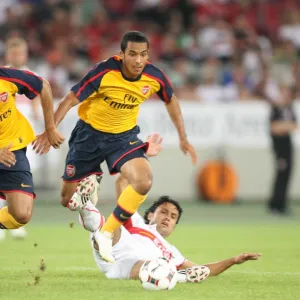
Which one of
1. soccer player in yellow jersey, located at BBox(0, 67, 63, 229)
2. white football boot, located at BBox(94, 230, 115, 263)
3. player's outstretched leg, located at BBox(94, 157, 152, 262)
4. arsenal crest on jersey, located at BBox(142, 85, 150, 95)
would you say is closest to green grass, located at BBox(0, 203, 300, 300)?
white football boot, located at BBox(94, 230, 115, 263)

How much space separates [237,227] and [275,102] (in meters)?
2.82

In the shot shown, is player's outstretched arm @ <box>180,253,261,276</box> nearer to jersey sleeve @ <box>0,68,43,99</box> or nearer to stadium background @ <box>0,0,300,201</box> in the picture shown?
jersey sleeve @ <box>0,68,43,99</box>

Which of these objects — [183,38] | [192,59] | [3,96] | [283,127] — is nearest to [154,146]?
[3,96]

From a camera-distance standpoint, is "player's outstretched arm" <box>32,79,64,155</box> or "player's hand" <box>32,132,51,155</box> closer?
"player's outstretched arm" <box>32,79,64,155</box>

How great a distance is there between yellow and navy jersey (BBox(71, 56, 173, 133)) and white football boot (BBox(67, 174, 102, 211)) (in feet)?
1.94

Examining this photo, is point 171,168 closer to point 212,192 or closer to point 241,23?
point 212,192

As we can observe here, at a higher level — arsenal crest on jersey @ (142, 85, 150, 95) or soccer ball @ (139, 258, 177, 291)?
arsenal crest on jersey @ (142, 85, 150, 95)

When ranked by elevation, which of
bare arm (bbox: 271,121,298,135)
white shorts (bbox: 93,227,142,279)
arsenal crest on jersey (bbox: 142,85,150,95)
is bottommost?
white shorts (bbox: 93,227,142,279)

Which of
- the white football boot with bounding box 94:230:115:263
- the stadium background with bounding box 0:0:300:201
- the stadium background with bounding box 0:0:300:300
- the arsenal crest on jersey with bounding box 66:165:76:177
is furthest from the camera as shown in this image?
the stadium background with bounding box 0:0:300:201

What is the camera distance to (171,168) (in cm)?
1891

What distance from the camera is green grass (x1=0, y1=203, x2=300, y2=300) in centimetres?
779

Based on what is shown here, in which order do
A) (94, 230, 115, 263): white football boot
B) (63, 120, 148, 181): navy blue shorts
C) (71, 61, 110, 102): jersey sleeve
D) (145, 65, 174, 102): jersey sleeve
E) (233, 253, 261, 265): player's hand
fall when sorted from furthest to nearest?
(145, 65, 174, 102): jersey sleeve, (63, 120, 148, 181): navy blue shorts, (71, 61, 110, 102): jersey sleeve, (94, 230, 115, 263): white football boot, (233, 253, 261, 265): player's hand

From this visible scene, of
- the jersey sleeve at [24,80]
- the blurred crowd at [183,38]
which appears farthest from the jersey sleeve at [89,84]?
the blurred crowd at [183,38]

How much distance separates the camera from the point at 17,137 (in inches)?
353
